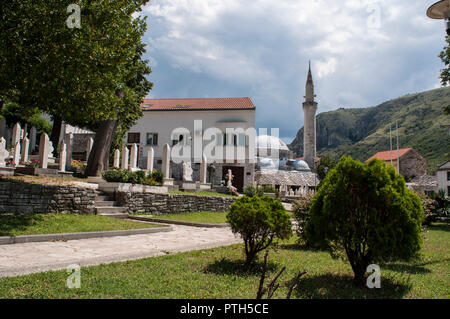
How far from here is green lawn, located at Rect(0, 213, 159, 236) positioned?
848 centimetres

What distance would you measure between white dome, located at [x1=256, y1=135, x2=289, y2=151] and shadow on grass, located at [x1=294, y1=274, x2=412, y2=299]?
5723 cm

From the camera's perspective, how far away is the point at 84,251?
718 cm

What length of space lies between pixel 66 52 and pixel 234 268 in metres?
7.66

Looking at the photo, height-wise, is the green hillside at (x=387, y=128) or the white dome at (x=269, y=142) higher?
the green hillside at (x=387, y=128)

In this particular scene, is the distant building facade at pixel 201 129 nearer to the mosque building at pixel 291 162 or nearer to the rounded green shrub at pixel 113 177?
the mosque building at pixel 291 162

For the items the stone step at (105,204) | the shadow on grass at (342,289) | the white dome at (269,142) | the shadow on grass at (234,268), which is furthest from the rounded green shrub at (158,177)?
the white dome at (269,142)

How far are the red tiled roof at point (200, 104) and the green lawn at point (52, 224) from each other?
88.7 feet

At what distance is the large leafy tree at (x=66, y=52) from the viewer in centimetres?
884

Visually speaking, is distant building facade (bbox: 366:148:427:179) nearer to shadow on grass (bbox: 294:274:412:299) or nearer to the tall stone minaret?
the tall stone minaret

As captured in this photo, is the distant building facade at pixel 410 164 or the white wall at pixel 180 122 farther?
the distant building facade at pixel 410 164

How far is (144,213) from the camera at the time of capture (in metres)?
15.3

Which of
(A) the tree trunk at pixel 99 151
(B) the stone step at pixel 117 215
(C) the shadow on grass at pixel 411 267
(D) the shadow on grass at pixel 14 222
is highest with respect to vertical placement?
(A) the tree trunk at pixel 99 151

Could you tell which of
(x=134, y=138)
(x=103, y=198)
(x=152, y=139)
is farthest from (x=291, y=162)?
(x=103, y=198)
